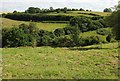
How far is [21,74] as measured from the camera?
1212 cm

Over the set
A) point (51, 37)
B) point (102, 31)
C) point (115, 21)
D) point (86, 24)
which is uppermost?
point (115, 21)

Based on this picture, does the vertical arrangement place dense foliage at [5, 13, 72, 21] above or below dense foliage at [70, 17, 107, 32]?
above

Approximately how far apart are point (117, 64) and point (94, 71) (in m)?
2.42

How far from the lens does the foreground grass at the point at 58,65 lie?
1222cm

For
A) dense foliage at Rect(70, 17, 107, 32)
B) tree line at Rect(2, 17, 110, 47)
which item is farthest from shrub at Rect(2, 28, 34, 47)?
dense foliage at Rect(70, 17, 107, 32)

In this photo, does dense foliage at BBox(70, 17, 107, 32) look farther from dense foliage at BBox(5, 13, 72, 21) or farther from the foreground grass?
the foreground grass

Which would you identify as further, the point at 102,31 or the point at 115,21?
the point at 102,31

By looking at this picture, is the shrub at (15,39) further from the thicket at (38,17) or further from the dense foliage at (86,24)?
the thicket at (38,17)

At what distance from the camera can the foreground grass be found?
1222 centimetres

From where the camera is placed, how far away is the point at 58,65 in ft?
45.9

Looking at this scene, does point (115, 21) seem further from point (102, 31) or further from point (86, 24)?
point (86, 24)

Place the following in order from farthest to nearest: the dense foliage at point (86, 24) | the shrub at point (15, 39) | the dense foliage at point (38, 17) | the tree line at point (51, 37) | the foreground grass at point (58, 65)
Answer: the dense foliage at point (38, 17) < the dense foliage at point (86, 24) < the tree line at point (51, 37) < the shrub at point (15, 39) < the foreground grass at point (58, 65)

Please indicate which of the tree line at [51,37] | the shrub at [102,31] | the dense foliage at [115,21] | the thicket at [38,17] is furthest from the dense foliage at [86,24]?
the dense foliage at [115,21]

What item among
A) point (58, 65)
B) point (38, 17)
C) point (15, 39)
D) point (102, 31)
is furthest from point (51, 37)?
point (58, 65)
